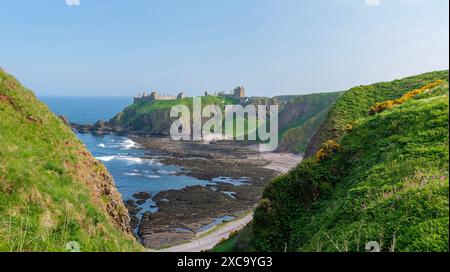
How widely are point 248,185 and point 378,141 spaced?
222 ft

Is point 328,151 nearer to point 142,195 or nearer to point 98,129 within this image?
point 142,195

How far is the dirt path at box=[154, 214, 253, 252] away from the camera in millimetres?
44750

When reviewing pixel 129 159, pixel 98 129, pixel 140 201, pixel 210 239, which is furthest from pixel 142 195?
pixel 98 129

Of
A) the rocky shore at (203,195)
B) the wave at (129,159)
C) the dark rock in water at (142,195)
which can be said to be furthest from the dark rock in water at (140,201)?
the wave at (129,159)

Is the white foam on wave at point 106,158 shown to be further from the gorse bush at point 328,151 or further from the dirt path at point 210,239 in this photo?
the gorse bush at point 328,151

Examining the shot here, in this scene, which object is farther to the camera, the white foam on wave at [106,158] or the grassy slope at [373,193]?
the white foam on wave at [106,158]

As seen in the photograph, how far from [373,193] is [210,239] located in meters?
39.0

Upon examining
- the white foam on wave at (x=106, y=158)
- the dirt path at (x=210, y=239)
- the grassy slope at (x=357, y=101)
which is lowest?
the dirt path at (x=210, y=239)

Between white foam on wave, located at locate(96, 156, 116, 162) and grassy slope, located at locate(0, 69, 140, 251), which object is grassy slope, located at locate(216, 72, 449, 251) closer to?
grassy slope, located at locate(0, 69, 140, 251)

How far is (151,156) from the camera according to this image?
4582 inches

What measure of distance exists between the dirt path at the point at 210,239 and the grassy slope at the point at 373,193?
793 inches

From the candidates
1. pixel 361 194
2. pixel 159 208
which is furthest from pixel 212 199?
pixel 361 194

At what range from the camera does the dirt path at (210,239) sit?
44750 millimetres
